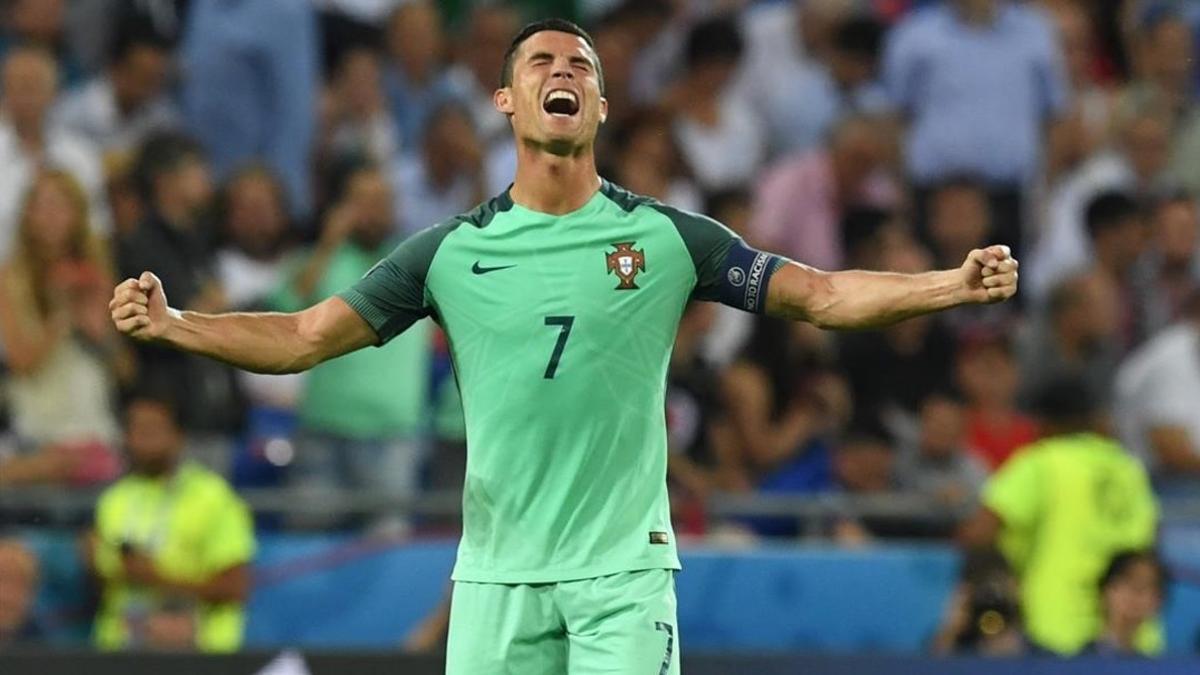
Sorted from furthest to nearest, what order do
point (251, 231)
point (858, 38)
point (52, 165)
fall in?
point (858, 38) < point (251, 231) < point (52, 165)

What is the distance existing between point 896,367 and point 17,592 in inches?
168

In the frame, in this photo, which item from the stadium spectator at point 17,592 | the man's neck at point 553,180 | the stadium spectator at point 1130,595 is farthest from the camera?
the stadium spectator at point 1130,595

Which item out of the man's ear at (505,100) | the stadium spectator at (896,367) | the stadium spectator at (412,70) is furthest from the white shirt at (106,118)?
the man's ear at (505,100)

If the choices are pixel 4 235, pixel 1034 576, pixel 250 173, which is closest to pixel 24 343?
pixel 4 235

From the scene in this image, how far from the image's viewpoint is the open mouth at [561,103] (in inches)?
252

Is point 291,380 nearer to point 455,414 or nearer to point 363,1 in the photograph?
point 455,414

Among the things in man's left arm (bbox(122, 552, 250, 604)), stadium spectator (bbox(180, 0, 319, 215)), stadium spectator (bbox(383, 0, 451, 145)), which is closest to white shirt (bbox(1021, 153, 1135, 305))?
stadium spectator (bbox(383, 0, 451, 145))

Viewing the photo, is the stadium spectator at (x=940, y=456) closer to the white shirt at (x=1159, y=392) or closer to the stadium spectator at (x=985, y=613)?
the stadium spectator at (x=985, y=613)

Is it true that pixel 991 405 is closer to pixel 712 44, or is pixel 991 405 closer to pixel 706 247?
pixel 712 44

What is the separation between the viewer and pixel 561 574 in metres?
6.20

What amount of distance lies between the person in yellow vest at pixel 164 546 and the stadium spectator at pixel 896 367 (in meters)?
3.12

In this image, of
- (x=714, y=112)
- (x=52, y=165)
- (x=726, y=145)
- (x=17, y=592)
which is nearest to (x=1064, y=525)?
(x=726, y=145)

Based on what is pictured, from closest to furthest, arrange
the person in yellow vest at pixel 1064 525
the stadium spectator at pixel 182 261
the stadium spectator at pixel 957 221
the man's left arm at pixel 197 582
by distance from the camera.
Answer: the man's left arm at pixel 197 582 → the person in yellow vest at pixel 1064 525 → the stadium spectator at pixel 182 261 → the stadium spectator at pixel 957 221

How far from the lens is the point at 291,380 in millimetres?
11422
